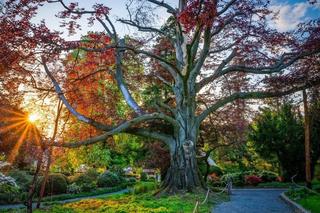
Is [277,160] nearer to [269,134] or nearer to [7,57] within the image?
Result: [269,134]

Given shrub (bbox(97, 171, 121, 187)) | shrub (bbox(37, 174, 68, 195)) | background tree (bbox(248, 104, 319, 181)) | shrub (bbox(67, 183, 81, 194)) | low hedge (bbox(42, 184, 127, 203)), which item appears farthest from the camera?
shrub (bbox(97, 171, 121, 187))

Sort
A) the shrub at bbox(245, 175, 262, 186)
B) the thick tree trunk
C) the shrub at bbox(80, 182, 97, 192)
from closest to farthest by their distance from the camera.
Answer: the thick tree trunk → the shrub at bbox(80, 182, 97, 192) → the shrub at bbox(245, 175, 262, 186)

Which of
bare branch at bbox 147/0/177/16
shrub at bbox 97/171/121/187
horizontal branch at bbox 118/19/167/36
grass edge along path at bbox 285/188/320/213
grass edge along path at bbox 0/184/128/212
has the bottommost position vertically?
grass edge along path at bbox 0/184/128/212

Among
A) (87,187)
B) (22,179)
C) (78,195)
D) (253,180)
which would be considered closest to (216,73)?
(78,195)

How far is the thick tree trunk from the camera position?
47.5 feet

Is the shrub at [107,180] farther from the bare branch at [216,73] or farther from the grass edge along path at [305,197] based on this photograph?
the grass edge along path at [305,197]

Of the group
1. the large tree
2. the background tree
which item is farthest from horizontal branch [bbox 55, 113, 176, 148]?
the background tree

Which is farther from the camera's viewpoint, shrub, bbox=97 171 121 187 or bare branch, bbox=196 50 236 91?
shrub, bbox=97 171 121 187

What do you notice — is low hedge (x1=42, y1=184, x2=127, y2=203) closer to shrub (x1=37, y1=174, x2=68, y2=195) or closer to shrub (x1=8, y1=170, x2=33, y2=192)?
shrub (x1=37, y1=174, x2=68, y2=195)

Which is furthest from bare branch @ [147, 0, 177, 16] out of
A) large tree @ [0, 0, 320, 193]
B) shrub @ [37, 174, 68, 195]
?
shrub @ [37, 174, 68, 195]

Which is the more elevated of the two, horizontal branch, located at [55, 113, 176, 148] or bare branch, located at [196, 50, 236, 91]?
bare branch, located at [196, 50, 236, 91]

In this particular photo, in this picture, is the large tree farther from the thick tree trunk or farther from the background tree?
the background tree

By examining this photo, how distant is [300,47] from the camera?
14.1m

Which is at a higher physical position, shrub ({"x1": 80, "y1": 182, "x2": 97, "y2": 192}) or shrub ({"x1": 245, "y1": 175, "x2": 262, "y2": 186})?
shrub ({"x1": 245, "y1": 175, "x2": 262, "y2": 186})
